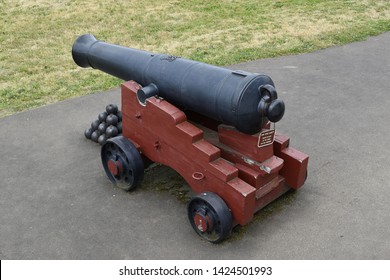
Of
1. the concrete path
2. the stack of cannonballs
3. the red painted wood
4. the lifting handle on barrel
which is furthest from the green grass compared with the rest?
the lifting handle on barrel

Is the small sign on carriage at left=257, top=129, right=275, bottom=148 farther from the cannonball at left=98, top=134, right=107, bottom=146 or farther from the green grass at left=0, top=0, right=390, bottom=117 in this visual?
the green grass at left=0, top=0, right=390, bottom=117


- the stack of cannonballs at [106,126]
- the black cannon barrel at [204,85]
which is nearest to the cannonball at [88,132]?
the stack of cannonballs at [106,126]

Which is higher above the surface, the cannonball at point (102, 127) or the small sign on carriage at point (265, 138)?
the small sign on carriage at point (265, 138)

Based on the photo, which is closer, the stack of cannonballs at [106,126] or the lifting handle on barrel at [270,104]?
the lifting handle on barrel at [270,104]

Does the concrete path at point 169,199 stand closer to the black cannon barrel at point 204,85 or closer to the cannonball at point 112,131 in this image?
the cannonball at point 112,131

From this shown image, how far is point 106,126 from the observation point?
508 centimetres

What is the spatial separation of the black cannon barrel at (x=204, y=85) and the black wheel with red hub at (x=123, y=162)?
0.57 meters

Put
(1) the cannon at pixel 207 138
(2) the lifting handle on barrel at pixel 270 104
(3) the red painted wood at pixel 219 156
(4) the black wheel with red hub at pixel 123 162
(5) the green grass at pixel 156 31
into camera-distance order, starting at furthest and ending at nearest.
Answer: (5) the green grass at pixel 156 31 < (4) the black wheel with red hub at pixel 123 162 < (3) the red painted wood at pixel 219 156 < (1) the cannon at pixel 207 138 < (2) the lifting handle on barrel at pixel 270 104

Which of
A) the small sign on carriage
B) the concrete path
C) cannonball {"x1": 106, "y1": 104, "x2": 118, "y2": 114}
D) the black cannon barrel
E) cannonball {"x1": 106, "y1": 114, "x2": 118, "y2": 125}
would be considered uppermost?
the black cannon barrel

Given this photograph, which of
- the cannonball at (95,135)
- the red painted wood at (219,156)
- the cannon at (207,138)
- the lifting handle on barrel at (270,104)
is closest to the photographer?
the lifting handle on barrel at (270,104)

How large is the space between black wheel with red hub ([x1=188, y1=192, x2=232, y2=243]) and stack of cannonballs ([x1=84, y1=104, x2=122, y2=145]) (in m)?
1.65

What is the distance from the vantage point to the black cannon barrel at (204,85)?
3369 millimetres

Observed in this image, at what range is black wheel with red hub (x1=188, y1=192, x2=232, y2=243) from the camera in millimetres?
3486

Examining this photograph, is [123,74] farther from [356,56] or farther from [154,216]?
[356,56]
